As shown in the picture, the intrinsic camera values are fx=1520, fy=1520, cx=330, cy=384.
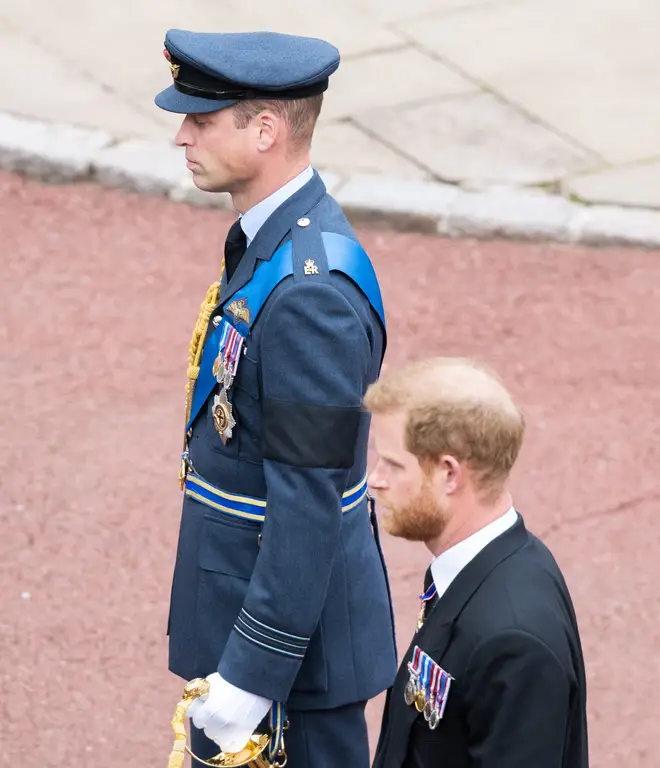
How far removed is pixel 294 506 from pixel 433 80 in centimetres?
579

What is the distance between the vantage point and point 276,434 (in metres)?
2.89

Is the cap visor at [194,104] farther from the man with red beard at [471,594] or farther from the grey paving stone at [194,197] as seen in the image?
the grey paving stone at [194,197]

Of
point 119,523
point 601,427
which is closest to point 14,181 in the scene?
point 119,523

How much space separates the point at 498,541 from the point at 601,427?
3.28 meters

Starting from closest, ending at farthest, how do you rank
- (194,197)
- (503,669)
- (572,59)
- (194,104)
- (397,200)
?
(503,669) → (194,104) → (397,200) → (194,197) → (572,59)

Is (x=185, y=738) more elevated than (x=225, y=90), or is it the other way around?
(x=225, y=90)

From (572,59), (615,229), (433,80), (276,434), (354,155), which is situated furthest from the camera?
(572,59)

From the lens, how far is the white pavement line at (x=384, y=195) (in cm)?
694

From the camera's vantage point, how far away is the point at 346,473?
295 cm

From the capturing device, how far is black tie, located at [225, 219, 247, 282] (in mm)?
3170

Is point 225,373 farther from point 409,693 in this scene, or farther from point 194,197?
point 194,197

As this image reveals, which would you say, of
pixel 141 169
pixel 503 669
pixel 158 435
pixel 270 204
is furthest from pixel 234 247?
pixel 141 169

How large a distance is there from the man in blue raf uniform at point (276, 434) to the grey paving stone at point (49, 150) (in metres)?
4.32

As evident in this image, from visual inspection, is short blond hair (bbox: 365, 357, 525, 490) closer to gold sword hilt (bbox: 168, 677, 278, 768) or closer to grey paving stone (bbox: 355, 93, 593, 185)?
gold sword hilt (bbox: 168, 677, 278, 768)
